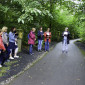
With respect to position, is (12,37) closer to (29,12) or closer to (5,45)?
(5,45)

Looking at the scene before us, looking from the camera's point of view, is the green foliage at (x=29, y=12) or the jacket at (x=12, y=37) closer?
the green foliage at (x=29, y=12)

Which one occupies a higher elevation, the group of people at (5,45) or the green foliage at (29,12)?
the green foliage at (29,12)

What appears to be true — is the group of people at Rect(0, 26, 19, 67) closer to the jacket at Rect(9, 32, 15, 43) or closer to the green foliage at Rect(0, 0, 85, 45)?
the jacket at Rect(9, 32, 15, 43)

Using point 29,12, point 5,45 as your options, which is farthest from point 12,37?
point 29,12

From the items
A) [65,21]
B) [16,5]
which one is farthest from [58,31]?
[16,5]

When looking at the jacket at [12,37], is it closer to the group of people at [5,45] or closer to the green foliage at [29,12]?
the group of people at [5,45]

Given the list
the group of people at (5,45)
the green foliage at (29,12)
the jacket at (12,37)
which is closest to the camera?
the group of people at (5,45)

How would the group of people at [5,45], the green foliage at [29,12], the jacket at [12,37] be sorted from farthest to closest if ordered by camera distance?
the jacket at [12,37], the green foliage at [29,12], the group of people at [5,45]

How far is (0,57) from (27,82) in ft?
6.11

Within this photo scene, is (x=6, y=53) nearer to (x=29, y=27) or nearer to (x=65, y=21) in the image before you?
(x=29, y=27)

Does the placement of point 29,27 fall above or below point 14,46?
above

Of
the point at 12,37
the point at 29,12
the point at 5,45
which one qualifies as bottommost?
the point at 5,45

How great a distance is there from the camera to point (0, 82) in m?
4.10

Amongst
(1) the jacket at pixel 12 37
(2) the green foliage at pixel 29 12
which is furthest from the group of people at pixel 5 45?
(2) the green foliage at pixel 29 12
